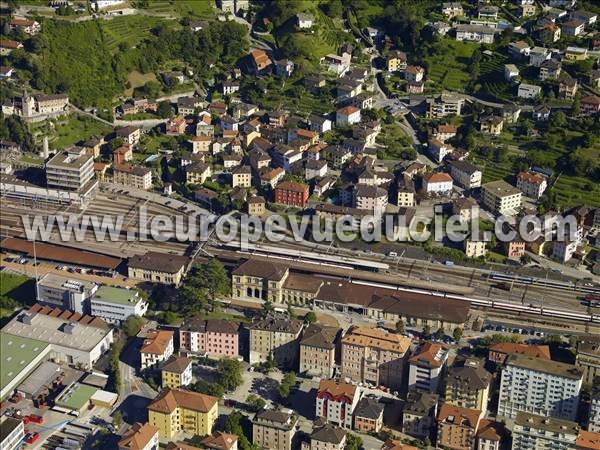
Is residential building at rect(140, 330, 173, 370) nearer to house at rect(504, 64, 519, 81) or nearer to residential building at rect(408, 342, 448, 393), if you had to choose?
residential building at rect(408, 342, 448, 393)

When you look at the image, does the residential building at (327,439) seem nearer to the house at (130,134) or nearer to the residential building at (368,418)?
the residential building at (368,418)

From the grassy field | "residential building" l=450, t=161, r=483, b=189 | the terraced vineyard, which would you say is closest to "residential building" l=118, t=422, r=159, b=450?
"residential building" l=450, t=161, r=483, b=189

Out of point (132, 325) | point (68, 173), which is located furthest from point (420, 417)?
point (68, 173)

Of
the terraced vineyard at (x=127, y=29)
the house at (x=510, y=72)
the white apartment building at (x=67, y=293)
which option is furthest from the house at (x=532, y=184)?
the terraced vineyard at (x=127, y=29)

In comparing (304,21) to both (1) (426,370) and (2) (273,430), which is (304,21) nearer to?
(1) (426,370)

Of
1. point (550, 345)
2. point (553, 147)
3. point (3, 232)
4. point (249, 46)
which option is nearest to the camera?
point (550, 345)

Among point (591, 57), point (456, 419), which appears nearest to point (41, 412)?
point (456, 419)

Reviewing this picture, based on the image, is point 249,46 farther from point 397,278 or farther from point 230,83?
point 397,278
